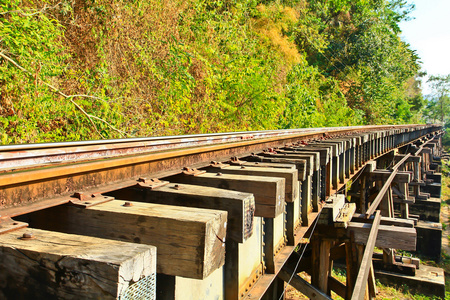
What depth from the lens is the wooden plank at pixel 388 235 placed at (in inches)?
214

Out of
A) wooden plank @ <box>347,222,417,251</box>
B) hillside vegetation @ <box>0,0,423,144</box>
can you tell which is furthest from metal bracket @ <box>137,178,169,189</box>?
wooden plank @ <box>347,222,417,251</box>

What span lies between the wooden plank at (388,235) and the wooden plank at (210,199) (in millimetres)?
4266

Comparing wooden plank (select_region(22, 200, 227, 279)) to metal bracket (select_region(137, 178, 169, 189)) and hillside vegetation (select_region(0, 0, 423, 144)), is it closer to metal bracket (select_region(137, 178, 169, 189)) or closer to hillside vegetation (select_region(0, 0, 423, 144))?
metal bracket (select_region(137, 178, 169, 189))

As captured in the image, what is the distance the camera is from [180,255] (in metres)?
1.39

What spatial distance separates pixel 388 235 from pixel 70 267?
5.45m

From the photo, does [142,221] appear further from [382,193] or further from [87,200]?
[382,193]

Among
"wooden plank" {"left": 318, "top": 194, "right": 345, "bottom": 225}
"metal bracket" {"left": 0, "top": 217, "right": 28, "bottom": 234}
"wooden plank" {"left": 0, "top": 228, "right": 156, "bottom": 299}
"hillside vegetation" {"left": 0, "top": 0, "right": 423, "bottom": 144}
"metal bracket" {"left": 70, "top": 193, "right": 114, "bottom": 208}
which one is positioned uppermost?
"hillside vegetation" {"left": 0, "top": 0, "right": 423, "bottom": 144}

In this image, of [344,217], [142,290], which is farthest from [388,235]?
[142,290]

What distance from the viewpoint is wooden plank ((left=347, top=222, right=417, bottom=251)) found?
5.44m

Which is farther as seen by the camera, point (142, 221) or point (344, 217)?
point (344, 217)

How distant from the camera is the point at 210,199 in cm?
185

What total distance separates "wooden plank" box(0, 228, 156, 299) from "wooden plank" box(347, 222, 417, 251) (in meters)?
5.11

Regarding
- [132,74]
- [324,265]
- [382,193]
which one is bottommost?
[324,265]

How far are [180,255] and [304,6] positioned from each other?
25.6m
